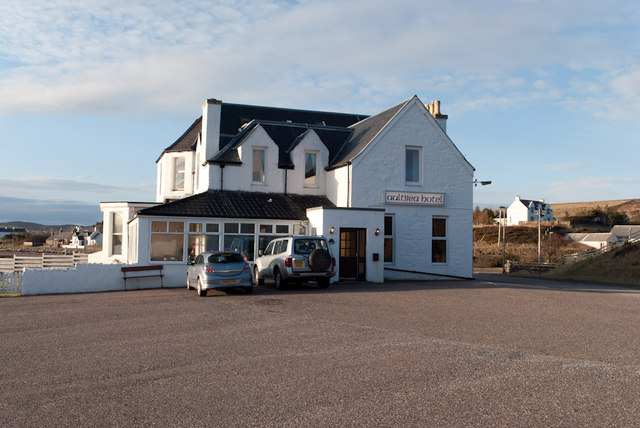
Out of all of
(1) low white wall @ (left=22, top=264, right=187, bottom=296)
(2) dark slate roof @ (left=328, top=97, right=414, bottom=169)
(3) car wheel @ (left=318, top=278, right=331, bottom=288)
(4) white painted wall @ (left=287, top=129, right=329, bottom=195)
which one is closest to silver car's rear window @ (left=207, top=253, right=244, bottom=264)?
(3) car wheel @ (left=318, top=278, right=331, bottom=288)

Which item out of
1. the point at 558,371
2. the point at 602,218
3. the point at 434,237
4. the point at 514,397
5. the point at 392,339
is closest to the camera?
the point at 514,397

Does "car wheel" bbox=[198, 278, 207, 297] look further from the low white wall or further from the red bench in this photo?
the low white wall

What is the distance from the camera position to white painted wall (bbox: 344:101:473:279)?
26.0 meters

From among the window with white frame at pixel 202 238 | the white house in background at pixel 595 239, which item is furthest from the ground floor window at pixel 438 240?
the white house in background at pixel 595 239

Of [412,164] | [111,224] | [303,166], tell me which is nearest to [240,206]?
[303,166]

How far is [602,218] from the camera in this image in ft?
406

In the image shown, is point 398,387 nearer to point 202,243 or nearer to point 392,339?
point 392,339

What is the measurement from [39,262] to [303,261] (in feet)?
74.7

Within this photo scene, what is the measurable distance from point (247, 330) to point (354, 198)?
1484 cm

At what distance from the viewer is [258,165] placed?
91.0ft

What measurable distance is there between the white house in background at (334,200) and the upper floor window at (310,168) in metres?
0.05

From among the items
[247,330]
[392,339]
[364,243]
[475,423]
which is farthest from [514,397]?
[364,243]

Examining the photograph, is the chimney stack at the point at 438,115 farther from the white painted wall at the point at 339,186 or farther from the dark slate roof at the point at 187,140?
the dark slate roof at the point at 187,140

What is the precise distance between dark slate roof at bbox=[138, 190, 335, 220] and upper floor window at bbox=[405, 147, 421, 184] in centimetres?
411
